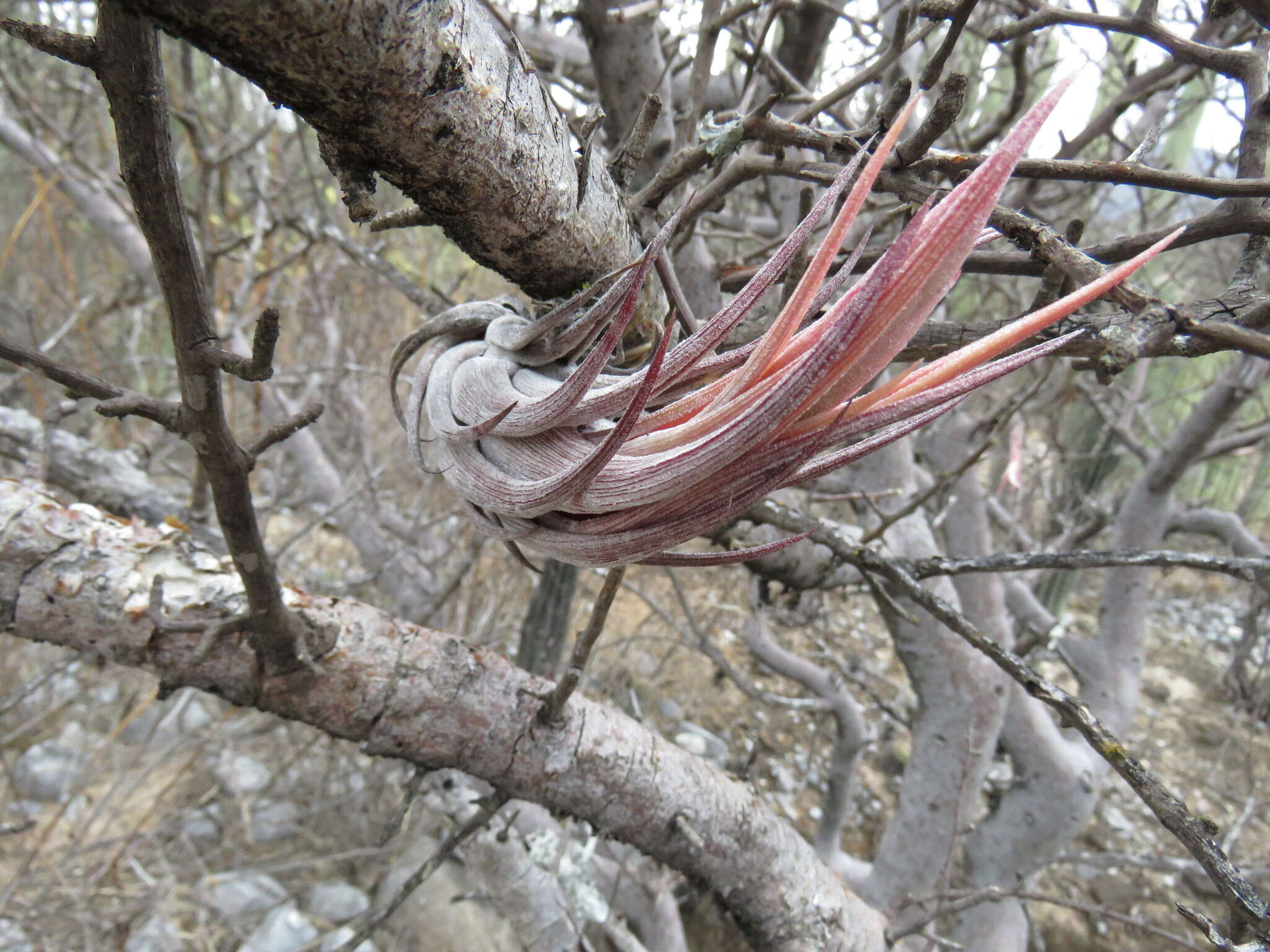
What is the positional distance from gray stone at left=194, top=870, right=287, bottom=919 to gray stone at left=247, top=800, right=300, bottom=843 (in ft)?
0.59

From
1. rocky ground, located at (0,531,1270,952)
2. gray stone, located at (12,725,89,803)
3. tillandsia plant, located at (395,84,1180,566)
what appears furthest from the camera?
gray stone, located at (12,725,89,803)

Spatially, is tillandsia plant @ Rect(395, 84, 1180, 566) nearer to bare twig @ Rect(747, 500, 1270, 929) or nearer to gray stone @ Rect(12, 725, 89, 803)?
bare twig @ Rect(747, 500, 1270, 929)

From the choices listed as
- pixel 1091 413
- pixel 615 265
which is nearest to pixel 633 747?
pixel 615 265

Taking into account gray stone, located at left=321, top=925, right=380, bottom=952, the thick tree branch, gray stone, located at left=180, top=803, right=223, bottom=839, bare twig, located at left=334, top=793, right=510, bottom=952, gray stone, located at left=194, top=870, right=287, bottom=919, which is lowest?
gray stone, located at left=180, top=803, right=223, bottom=839

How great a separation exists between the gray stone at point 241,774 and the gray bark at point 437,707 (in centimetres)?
173

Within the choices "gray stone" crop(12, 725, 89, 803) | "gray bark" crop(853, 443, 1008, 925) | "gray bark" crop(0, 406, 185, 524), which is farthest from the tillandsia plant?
"gray stone" crop(12, 725, 89, 803)

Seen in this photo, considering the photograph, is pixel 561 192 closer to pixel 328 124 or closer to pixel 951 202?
pixel 328 124

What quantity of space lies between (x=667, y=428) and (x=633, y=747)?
667mm

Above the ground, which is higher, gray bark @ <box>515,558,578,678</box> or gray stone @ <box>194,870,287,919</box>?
gray bark @ <box>515,558,578,678</box>

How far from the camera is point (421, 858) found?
2076 mm

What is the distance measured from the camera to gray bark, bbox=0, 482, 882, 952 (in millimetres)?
754

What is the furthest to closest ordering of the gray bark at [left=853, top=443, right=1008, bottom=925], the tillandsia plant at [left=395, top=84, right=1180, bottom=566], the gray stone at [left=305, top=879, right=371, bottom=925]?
1. the gray stone at [left=305, top=879, right=371, bottom=925]
2. the gray bark at [left=853, top=443, right=1008, bottom=925]
3. the tillandsia plant at [left=395, top=84, right=1180, bottom=566]

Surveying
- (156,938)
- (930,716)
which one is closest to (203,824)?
(156,938)

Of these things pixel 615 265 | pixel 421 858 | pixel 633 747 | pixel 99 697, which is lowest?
pixel 99 697
